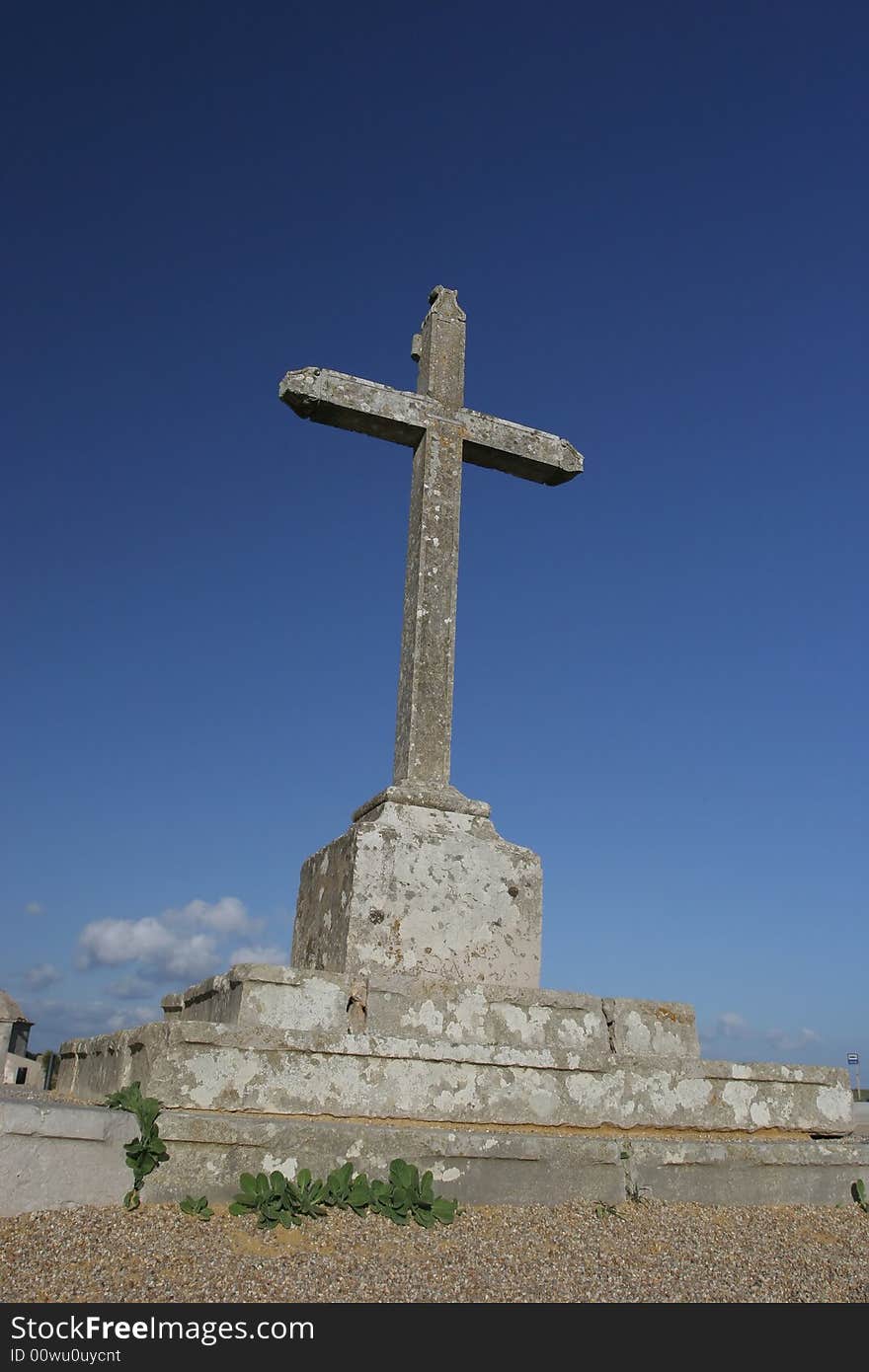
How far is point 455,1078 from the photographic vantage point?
5.81 metres

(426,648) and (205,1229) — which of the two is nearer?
(205,1229)

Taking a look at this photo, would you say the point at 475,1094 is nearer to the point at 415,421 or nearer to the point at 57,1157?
the point at 57,1157

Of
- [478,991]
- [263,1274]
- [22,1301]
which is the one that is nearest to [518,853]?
[478,991]

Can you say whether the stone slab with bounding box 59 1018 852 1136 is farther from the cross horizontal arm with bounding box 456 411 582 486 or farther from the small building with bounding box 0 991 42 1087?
the small building with bounding box 0 991 42 1087

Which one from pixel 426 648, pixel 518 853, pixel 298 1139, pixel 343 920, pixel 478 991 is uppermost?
pixel 426 648

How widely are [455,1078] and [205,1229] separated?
1761 millimetres

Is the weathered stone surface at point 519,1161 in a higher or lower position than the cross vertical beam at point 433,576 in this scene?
lower

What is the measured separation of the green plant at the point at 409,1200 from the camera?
484 centimetres

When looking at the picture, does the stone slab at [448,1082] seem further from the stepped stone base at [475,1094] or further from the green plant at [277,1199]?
the green plant at [277,1199]

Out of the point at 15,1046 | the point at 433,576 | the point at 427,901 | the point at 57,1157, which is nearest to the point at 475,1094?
the point at 427,901

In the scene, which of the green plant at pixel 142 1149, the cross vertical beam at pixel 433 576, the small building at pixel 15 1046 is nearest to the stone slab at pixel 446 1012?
the green plant at pixel 142 1149

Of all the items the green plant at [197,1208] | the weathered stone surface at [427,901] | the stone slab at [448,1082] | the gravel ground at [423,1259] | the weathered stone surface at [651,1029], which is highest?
the weathered stone surface at [427,901]

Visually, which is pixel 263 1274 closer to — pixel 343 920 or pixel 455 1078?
pixel 455 1078
